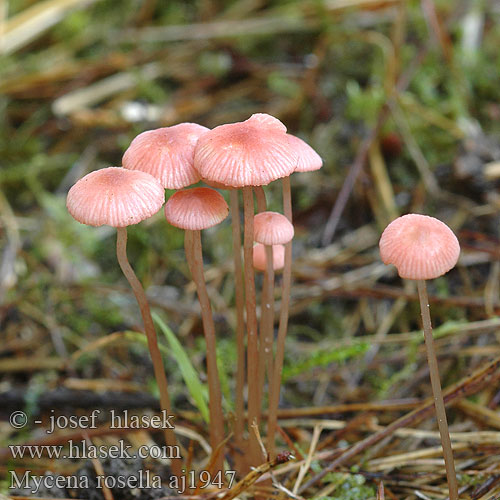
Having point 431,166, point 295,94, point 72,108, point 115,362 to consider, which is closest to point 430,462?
point 115,362

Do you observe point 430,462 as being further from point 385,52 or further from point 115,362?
point 385,52

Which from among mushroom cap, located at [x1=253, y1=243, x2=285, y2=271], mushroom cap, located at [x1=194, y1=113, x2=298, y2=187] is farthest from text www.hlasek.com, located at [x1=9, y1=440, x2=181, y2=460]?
mushroom cap, located at [x1=194, y1=113, x2=298, y2=187]

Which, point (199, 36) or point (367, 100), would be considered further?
point (199, 36)

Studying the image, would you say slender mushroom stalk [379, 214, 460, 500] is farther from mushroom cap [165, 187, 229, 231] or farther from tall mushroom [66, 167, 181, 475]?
tall mushroom [66, 167, 181, 475]

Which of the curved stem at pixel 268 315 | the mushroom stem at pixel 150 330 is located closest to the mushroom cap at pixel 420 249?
the curved stem at pixel 268 315

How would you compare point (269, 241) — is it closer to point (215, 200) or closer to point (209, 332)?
point (215, 200)

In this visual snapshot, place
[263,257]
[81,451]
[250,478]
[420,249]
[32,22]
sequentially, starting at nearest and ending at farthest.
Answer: [420,249] < [250,478] < [263,257] < [81,451] < [32,22]

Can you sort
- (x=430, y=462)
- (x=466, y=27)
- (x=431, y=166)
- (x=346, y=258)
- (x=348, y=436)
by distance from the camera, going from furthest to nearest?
1. (x=466, y=27)
2. (x=431, y=166)
3. (x=346, y=258)
4. (x=348, y=436)
5. (x=430, y=462)

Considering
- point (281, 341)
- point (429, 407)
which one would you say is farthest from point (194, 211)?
point (429, 407)
